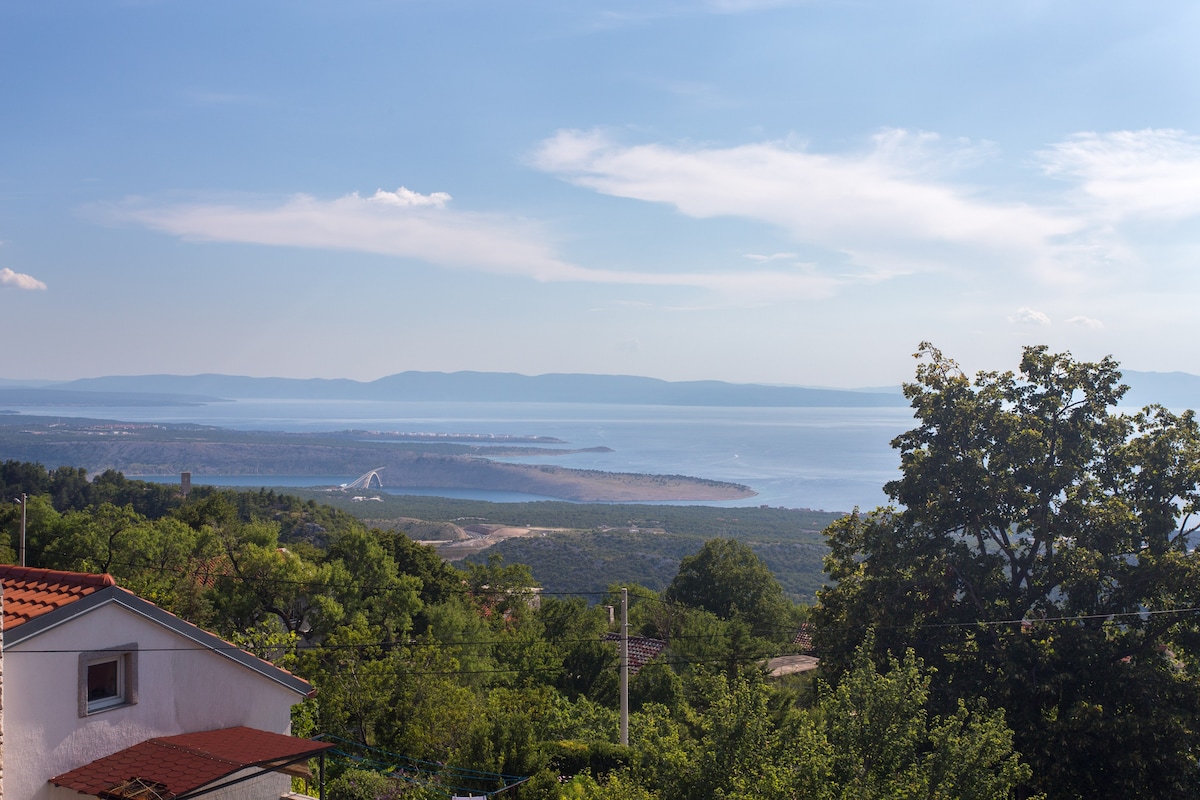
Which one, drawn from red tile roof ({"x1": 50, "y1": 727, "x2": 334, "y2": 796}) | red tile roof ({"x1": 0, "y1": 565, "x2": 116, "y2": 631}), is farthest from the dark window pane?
red tile roof ({"x1": 0, "y1": 565, "x2": 116, "y2": 631})

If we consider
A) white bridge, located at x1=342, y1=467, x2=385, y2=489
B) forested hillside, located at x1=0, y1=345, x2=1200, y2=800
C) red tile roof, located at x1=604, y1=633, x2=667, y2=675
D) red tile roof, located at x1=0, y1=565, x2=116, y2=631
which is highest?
red tile roof, located at x1=0, y1=565, x2=116, y2=631

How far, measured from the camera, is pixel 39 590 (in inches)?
367

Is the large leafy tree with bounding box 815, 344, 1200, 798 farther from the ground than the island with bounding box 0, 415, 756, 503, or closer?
farther from the ground

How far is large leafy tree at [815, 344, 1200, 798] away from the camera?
15539 millimetres

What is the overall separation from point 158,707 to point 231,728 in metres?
0.96

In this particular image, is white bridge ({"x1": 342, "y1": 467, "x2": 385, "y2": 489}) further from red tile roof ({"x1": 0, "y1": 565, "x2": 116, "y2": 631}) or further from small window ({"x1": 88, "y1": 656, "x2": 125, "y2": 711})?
small window ({"x1": 88, "y1": 656, "x2": 125, "y2": 711})

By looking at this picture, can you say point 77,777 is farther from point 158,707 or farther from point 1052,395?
point 1052,395

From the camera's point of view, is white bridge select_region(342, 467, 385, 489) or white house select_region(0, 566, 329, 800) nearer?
white house select_region(0, 566, 329, 800)

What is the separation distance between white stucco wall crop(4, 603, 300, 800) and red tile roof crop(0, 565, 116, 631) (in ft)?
0.78

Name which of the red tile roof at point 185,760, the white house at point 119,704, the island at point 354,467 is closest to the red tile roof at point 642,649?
the white house at point 119,704

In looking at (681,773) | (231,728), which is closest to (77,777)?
(231,728)

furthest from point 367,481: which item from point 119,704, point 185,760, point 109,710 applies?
point 185,760

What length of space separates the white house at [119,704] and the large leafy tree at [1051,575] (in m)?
10.2

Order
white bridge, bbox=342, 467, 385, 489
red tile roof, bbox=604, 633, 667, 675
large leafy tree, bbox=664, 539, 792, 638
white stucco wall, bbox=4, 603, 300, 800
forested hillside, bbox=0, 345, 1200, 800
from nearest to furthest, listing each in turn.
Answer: white stucco wall, bbox=4, 603, 300, 800, forested hillside, bbox=0, 345, 1200, 800, red tile roof, bbox=604, 633, 667, 675, large leafy tree, bbox=664, 539, 792, 638, white bridge, bbox=342, 467, 385, 489
